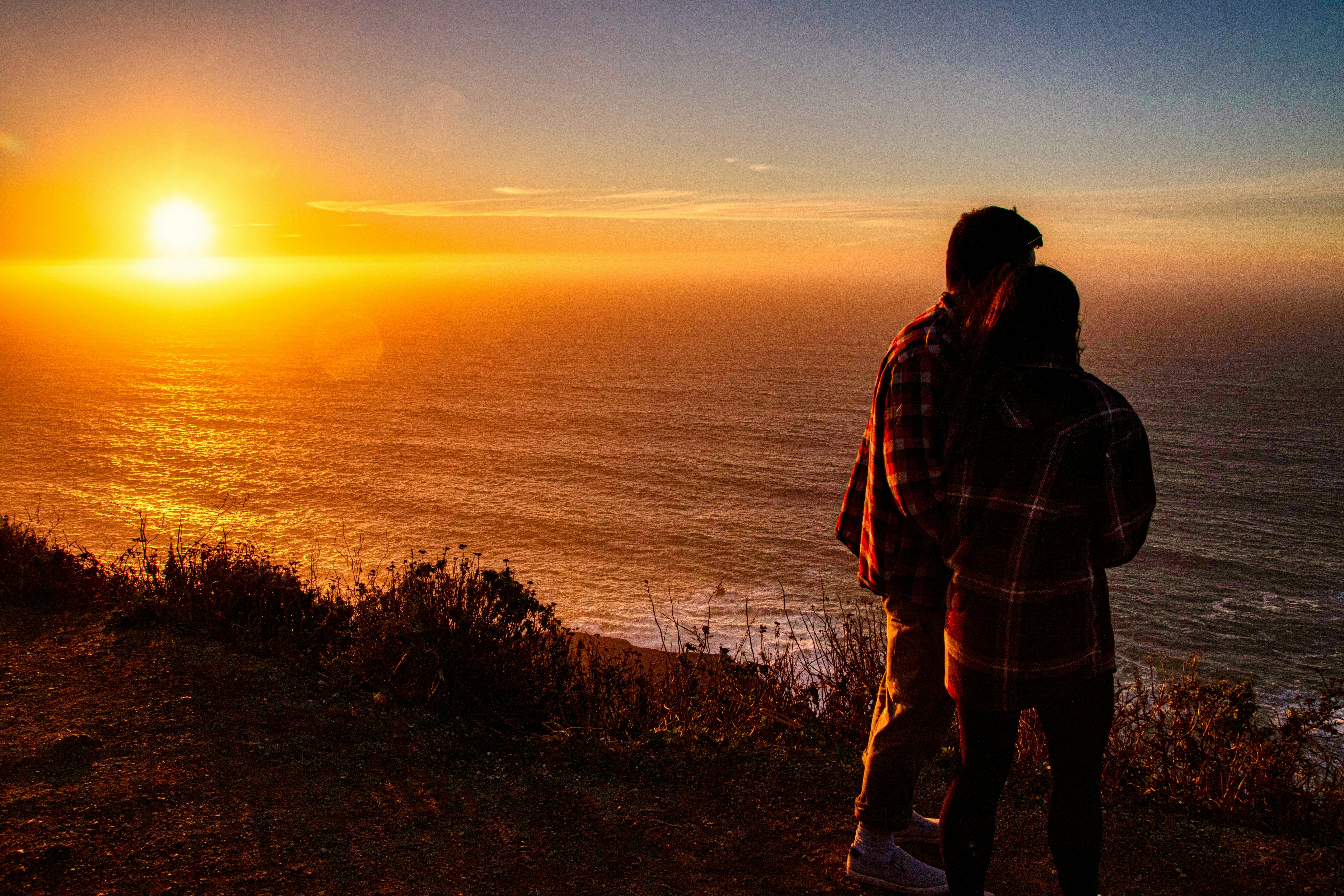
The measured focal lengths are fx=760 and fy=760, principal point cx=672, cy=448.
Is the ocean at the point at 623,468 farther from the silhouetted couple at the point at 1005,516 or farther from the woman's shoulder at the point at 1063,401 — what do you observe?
the woman's shoulder at the point at 1063,401

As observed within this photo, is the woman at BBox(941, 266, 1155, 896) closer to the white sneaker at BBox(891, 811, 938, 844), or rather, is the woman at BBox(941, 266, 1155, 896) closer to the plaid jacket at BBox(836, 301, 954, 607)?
the plaid jacket at BBox(836, 301, 954, 607)

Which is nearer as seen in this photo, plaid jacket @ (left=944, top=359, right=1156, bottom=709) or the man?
plaid jacket @ (left=944, top=359, right=1156, bottom=709)

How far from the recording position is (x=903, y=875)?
8.84ft

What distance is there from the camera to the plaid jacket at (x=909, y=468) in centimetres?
209

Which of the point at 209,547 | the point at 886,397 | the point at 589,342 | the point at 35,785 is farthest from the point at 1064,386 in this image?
the point at 589,342

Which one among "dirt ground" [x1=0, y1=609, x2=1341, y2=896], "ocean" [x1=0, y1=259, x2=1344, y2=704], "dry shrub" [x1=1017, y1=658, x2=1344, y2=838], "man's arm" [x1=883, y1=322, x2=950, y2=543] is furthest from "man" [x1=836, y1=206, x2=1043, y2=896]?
"ocean" [x1=0, y1=259, x2=1344, y2=704]

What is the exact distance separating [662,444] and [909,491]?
34.9 m

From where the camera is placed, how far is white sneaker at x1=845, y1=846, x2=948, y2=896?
2.67 metres

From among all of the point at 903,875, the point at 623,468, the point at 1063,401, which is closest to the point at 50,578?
the point at 903,875

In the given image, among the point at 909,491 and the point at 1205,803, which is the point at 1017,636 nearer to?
the point at 909,491

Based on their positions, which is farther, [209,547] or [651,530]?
[651,530]

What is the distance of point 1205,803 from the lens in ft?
11.1

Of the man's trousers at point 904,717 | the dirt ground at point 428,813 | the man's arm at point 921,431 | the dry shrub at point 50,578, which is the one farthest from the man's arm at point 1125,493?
the dry shrub at point 50,578

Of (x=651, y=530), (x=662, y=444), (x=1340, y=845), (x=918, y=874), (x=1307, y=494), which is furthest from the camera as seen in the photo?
(x=662, y=444)
